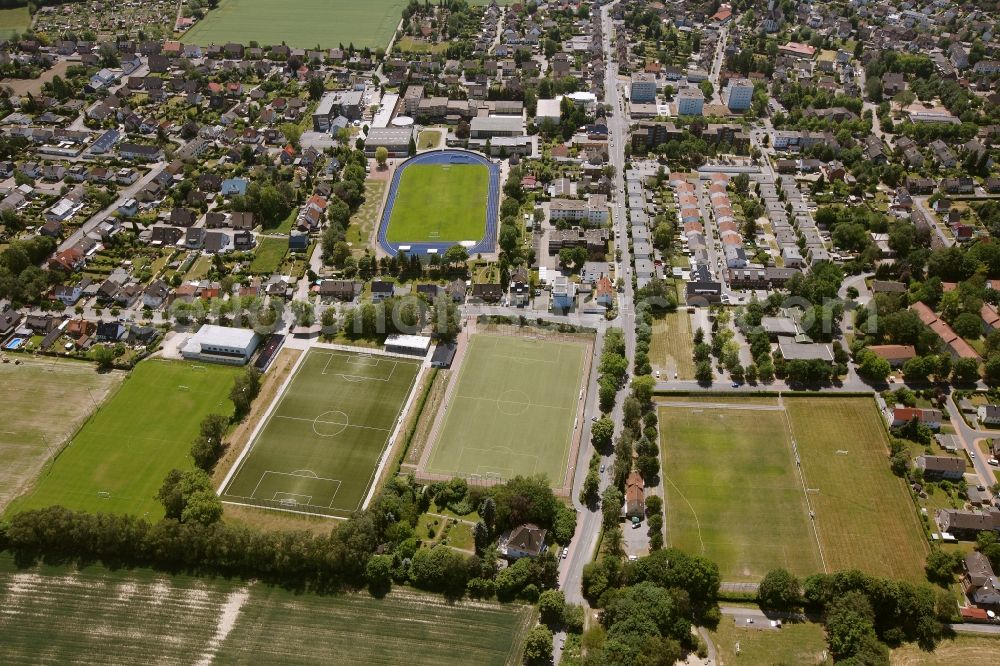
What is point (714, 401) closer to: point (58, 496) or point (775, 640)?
point (775, 640)

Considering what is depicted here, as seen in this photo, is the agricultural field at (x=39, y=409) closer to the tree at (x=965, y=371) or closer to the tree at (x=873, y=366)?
the tree at (x=873, y=366)

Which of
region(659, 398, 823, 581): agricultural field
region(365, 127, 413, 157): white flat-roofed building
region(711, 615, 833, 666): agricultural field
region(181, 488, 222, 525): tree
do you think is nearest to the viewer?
region(711, 615, 833, 666): agricultural field

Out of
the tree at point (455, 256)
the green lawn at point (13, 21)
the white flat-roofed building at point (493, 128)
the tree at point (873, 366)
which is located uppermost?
the green lawn at point (13, 21)

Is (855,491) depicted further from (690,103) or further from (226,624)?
(690,103)

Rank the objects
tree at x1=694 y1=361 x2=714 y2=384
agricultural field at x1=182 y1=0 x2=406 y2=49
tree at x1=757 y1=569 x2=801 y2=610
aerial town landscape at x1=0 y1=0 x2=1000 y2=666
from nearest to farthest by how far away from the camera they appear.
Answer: tree at x1=757 y1=569 x2=801 y2=610 → aerial town landscape at x1=0 y1=0 x2=1000 y2=666 → tree at x1=694 y1=361 x2=714 y2=384 → agricultural field at x1=182 y1=0 x2=406 y2=49

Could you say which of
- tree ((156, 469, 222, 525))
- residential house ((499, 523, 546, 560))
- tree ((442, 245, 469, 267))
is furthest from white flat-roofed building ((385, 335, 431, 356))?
residential house ((499, 523, 546, 560))

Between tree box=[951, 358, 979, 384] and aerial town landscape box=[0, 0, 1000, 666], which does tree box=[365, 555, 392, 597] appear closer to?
aerial town landscape box=[0, 0, 1000, 666]

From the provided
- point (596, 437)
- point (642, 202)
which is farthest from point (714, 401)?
point (642, 202)

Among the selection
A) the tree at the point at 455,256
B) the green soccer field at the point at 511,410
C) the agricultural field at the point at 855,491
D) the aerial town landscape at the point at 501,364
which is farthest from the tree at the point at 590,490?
the tree at the point at 455,256
